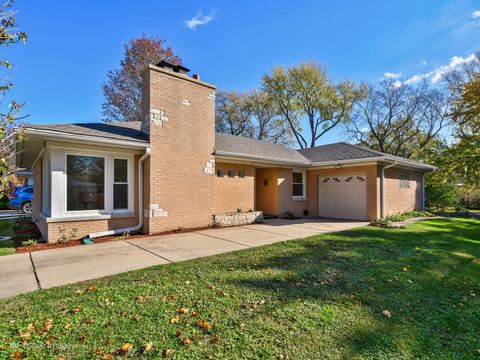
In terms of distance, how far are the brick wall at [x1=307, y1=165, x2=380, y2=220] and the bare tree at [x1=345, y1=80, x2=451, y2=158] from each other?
17791 millimetres

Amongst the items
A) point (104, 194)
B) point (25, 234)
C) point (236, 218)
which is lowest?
point (25, 234)

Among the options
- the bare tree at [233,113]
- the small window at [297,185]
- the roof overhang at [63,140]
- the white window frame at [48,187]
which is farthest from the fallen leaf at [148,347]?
the bare tree at [233,113]

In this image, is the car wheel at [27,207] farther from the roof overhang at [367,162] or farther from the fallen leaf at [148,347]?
the fallen leaf at [148,347]

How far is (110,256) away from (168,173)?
Answer: 3.30 m

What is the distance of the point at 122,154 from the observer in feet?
A: 25.1

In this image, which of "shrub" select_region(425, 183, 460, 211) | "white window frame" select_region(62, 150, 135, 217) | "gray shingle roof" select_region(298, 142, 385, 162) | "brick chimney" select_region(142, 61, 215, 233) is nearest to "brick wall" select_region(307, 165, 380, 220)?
"gray shingle roof" select_region(298, 142, 385, 162)

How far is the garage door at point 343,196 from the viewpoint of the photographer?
38.3 ft

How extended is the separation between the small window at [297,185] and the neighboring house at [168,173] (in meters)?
0.41

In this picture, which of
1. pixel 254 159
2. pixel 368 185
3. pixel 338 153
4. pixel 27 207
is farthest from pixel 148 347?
pixel 27 207

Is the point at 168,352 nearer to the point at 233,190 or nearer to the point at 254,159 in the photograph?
the point at 233,190

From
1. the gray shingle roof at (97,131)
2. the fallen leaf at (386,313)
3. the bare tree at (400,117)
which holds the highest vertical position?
the bare tree at (400,117)

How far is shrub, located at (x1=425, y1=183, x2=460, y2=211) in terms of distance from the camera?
1772cm

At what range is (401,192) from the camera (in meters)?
13.2

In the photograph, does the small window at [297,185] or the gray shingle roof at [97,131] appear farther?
the small window at [297,185]
